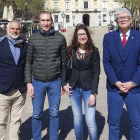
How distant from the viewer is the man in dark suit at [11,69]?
342cm

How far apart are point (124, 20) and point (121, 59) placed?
484mm

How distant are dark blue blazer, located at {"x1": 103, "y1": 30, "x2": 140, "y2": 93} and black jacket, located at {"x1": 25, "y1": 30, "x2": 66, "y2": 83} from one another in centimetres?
64

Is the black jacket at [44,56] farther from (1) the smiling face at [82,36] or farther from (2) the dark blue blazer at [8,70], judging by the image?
(1) the smiling face at [82,36]

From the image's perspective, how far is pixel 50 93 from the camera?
11.9 ft

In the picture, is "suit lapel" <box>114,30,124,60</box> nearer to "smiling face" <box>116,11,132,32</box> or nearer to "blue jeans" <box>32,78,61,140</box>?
"smiling face" <box>116,11,132,32</box>

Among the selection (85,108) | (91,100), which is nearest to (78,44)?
(91,100)

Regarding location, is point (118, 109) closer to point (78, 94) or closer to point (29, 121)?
point (78, 94)

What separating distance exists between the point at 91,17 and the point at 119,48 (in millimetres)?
68436

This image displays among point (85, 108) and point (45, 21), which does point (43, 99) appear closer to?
point (85, 108)

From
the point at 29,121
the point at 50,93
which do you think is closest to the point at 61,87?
the point at 50,93

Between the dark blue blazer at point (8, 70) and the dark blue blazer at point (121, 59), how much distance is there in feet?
3.82

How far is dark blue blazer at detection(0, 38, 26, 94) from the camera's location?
3.42 m

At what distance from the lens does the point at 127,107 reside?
3396mm

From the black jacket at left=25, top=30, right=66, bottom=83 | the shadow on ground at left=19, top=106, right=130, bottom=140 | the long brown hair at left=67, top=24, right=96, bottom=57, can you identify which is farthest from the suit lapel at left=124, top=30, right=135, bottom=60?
the shadow on ground at left=19, top=106, right=130, bottom=140
